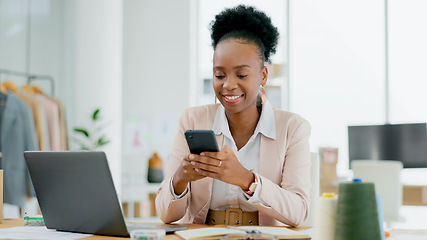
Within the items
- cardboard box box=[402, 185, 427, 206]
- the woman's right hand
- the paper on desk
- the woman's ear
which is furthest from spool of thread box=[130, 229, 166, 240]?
cardboard box box=[402, 185, 427, 206]

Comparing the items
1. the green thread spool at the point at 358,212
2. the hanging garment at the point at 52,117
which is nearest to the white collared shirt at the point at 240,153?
the green thread spool at the point at 358,212

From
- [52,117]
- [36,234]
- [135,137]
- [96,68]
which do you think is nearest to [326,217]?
[36,234]

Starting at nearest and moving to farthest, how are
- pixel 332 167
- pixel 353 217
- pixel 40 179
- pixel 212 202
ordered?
1. pixel 353 217
2. pixel 40 179
3. pixel 212 202
4. pixel 332 167

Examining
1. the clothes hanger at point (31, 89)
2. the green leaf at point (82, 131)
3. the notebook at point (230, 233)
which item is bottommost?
the notebook at point (230, 233)

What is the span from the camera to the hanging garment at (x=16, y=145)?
11.6 feet

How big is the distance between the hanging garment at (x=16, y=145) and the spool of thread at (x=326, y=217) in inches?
113

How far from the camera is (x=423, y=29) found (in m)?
5.26

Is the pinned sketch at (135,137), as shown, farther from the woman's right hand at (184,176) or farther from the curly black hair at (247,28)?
the woman's right hand at (184,176)

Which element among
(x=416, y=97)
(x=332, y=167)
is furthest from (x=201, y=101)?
(x=416, y=97)

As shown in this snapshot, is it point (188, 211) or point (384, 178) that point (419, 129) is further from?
point (188, 211)

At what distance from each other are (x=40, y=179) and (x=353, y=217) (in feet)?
2.85

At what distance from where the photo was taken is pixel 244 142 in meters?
1.92

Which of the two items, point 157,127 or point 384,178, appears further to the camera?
point 157,127

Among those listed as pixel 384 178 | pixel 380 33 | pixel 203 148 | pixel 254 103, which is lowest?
pixel 384 178
